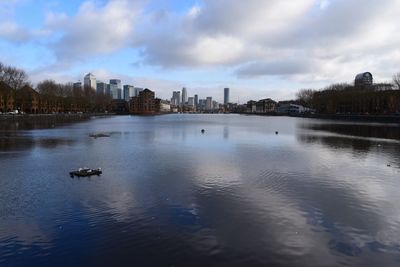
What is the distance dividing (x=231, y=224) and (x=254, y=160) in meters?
16.6

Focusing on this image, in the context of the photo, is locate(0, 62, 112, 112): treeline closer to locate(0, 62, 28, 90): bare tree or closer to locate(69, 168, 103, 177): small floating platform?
locate(0, 62, 28, 90): bare tree

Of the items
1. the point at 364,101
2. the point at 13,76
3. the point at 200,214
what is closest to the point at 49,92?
the point at 13,76

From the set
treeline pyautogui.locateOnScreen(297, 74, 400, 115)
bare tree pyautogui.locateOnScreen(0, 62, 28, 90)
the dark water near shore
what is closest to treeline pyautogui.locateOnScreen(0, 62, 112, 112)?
bare tree pyautogui.locateOnScreen(0, 62, 28, 90)

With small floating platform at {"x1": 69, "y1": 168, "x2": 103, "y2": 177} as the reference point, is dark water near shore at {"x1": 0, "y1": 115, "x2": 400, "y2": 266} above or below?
below

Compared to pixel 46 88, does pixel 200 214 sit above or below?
below

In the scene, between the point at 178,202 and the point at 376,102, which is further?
the point at 376,102

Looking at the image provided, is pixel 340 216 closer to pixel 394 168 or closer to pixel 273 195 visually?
pixel 273 195

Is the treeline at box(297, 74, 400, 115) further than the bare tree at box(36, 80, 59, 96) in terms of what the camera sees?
No

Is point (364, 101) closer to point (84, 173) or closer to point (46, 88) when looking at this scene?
point (46, 88)

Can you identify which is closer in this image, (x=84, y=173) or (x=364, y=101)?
(x=84, y=173)

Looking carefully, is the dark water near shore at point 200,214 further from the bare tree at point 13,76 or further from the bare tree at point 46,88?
the bare tree at point 46,88

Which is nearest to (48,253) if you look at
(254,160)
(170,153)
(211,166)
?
(211,166)

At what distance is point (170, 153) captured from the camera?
115 ft

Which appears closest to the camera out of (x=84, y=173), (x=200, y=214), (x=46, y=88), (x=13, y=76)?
(x=200, y=214)
